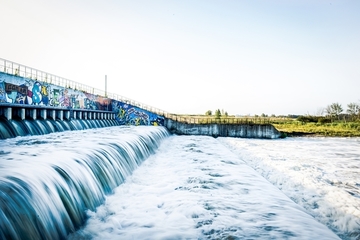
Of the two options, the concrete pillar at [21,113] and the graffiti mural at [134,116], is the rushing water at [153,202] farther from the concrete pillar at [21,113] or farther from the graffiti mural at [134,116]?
the graffiti mural at [134,116]

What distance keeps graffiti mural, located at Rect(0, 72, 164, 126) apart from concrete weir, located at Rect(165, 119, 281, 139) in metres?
2.81

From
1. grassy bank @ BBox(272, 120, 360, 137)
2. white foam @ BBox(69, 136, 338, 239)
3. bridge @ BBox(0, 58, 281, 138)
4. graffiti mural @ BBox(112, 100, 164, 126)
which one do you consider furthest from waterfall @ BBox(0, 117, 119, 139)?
grassy bank @ BBox(272, 120, 360, 137)

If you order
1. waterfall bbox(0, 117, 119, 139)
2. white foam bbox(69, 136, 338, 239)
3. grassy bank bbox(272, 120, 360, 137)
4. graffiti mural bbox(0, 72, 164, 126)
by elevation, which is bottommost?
white foam bbox(69, 136, 338, 239)

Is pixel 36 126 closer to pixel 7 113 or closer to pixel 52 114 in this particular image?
pixel 7 113

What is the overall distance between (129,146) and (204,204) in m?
5.58

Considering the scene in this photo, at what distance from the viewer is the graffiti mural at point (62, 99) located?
14.1 m

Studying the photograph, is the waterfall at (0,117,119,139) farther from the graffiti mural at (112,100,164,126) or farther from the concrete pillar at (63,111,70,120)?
the graffiti mural at (112,100,164,126)

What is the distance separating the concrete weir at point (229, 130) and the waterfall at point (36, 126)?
11439 mm

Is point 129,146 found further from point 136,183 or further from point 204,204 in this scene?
point 204,204

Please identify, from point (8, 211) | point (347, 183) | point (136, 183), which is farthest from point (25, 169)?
point (347, 183)

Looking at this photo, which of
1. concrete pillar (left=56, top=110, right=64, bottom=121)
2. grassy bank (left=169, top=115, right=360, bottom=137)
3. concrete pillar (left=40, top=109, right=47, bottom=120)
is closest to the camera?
concrete pillar (left=40, top=109, right=47, bottom=120)

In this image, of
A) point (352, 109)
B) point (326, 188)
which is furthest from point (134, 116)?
point (352, 109)

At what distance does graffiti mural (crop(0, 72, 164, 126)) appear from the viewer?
14083 millimetres

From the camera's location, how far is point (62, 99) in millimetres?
20312
